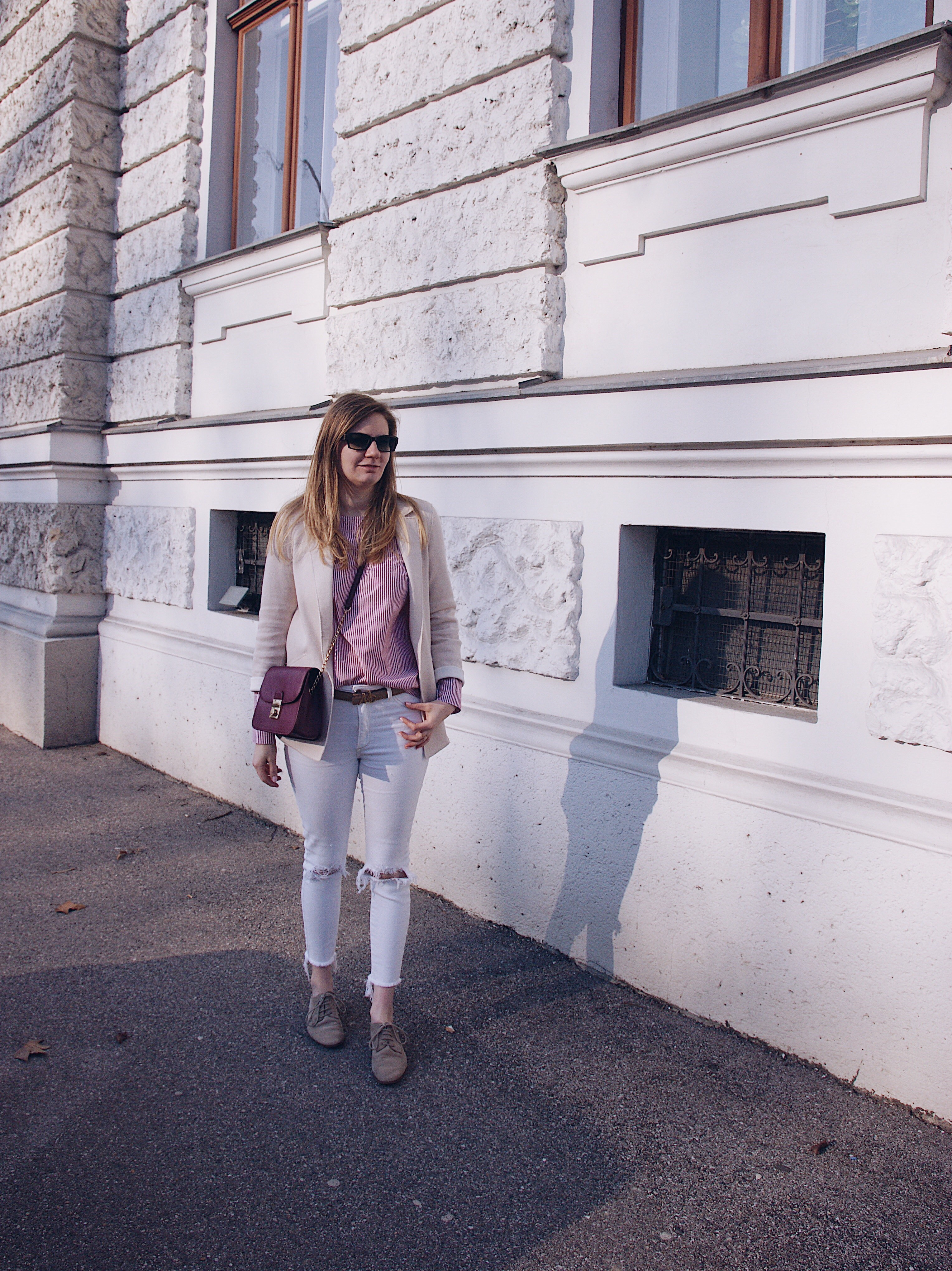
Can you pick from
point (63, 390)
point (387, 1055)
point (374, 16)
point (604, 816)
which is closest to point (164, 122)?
point (63, 390)

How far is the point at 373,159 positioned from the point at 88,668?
4.03 m

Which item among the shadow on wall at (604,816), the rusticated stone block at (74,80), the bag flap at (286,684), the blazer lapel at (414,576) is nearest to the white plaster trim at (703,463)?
the shadow on wall at (604,816)

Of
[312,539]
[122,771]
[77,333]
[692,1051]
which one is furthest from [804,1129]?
[77,333]

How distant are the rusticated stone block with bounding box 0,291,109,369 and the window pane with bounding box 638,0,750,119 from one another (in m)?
4.44

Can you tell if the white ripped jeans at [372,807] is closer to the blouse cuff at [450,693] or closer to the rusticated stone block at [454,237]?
the blouse cuff at [450,693]

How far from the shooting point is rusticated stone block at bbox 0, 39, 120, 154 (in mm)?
6734

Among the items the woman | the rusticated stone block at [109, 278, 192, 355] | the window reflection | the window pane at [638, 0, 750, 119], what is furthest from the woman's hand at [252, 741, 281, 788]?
the rusticated stone block at [109, 278, 192, 355]

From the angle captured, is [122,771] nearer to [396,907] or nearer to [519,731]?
[519,731]

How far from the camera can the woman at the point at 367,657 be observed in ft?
9.32

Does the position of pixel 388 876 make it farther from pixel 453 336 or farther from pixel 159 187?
pixel 159 187

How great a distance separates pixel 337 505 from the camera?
286cm

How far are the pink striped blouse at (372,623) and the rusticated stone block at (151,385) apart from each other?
3.97 meters

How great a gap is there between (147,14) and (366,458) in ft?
18.3

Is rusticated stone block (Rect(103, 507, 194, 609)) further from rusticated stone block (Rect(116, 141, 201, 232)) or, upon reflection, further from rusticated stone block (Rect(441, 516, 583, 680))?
rusticated stone block (Rect(441, 516, 583, 680))
